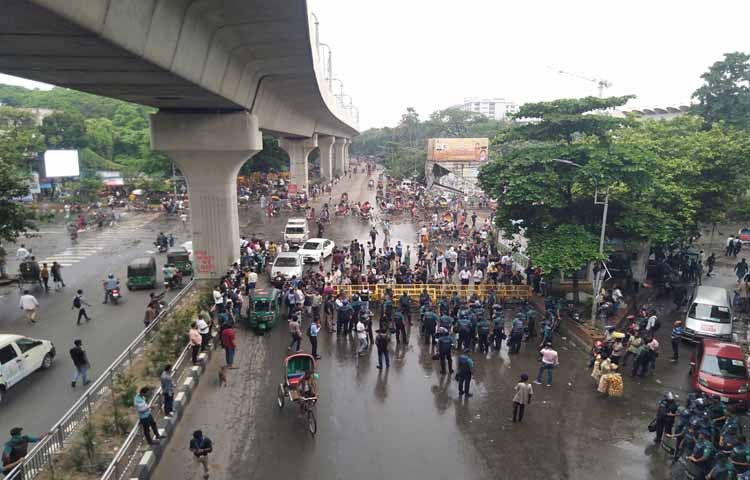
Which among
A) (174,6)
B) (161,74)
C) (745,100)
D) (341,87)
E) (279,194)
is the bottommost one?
(279,194)

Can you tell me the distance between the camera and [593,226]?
21.3m

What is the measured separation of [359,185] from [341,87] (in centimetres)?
1567

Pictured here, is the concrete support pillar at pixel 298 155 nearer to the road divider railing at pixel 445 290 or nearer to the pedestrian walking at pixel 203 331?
the road divider railing at pixel 445 290

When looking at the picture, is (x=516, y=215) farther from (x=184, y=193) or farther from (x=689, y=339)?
(x=184, y=193)

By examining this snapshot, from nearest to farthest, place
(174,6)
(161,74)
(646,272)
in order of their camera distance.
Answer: (174,6)
(161,74)
(646,272)

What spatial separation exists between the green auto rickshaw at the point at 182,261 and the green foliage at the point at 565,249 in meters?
15.9

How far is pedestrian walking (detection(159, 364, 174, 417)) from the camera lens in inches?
450

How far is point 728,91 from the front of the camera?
37.3 meters

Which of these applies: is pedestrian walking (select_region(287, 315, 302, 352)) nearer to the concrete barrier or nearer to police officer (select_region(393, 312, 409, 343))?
the concrete barrier

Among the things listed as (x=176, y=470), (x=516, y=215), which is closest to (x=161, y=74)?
→ (x=176, y=470)

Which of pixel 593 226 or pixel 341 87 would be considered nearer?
pixel 593 226

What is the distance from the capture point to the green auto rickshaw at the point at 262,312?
1794 cm

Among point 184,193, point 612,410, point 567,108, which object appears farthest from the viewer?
point 184,193


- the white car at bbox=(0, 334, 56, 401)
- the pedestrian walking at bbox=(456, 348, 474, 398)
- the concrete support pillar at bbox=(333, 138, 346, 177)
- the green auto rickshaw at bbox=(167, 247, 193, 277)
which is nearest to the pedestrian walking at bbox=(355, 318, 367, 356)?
the pedestrian walking at bbox=(456, 348, 474, 398)
